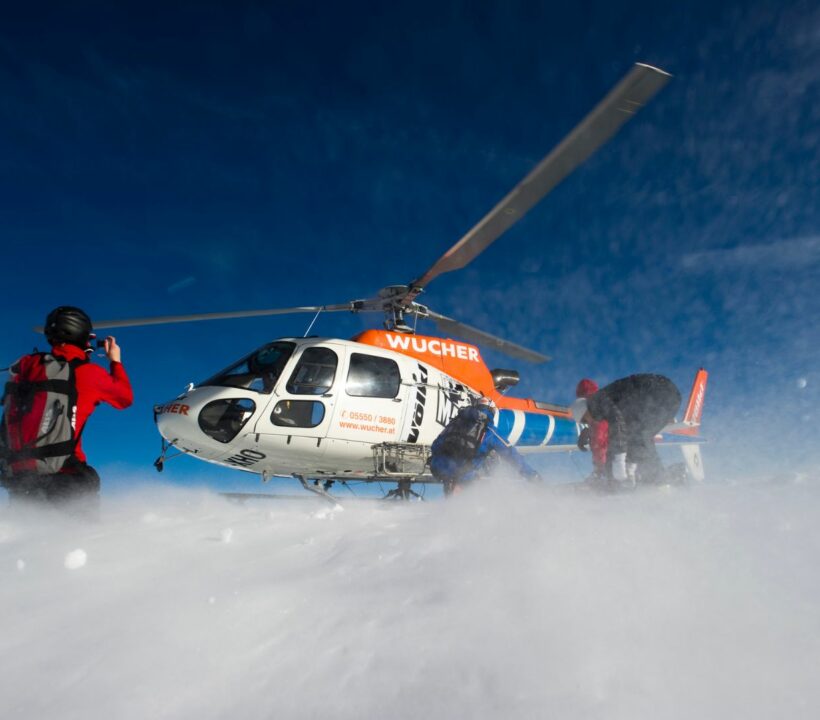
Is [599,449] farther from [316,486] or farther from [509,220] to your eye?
[316,486]

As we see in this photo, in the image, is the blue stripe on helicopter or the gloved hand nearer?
the gloved hand

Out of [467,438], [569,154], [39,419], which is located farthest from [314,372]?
[569,154]

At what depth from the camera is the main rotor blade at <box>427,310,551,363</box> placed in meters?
8.38

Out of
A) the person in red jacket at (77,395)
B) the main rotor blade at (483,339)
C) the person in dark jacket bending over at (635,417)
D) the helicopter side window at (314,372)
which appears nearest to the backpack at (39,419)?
the person in red jacket at (77,395)

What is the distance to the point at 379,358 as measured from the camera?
7.00 meters

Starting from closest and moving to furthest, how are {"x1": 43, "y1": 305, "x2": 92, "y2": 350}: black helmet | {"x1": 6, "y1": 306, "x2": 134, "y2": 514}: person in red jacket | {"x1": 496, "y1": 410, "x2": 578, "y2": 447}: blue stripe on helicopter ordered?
{"x1": 6, "y1": 306, "x2": 134, "y2": 514}: person in red jacket → {"x1": 43, "y1": 305, "x2": 92, "y2": 350}: black helmet → {"x1": 496, "y1": 410, "x2": 578, "y2": 447}: blue stripe on helicopter

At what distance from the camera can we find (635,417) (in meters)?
5.87

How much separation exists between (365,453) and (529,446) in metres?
3.51

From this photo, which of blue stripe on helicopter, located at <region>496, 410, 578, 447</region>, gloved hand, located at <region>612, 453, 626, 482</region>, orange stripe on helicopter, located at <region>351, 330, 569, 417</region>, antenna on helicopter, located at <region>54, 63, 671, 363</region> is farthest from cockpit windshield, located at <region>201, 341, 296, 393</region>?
gloved hand, located at <region>612, 453, 626, 482</region>

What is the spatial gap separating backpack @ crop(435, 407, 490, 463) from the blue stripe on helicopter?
3.24 meters

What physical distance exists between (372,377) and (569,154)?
3864 mm

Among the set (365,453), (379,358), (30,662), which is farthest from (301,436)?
(30,662)

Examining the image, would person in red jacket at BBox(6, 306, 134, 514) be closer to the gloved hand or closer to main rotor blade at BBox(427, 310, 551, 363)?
the gloved hand

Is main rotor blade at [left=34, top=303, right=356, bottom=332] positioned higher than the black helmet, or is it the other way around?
main rotor blade at [left=34, top=303, right=356, bottom=332]
